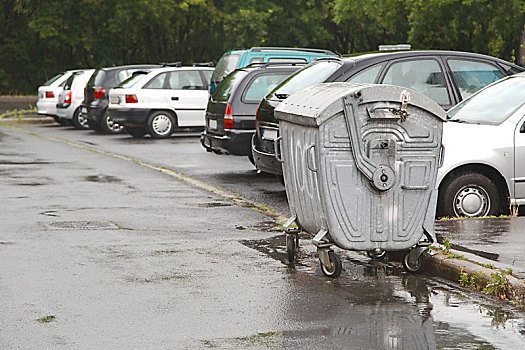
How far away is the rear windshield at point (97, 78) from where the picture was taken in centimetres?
2592

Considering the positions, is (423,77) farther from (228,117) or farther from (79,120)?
(79,120)

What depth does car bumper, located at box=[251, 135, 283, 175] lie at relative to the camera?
1171cm

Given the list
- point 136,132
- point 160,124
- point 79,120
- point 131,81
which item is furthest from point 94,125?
point 160,124

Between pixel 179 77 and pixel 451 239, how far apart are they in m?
16.1

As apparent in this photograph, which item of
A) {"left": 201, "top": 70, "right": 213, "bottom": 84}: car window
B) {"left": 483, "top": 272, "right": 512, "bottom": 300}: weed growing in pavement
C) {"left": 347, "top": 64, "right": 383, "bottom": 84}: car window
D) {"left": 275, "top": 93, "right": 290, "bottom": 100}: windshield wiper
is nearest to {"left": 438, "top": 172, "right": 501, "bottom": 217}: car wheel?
{"left": 347, "top": 64, "right": 383, "bottom": 84}: car window

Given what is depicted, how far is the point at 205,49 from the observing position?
5097cm

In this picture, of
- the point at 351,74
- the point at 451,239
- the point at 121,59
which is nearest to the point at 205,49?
the point at 121,59

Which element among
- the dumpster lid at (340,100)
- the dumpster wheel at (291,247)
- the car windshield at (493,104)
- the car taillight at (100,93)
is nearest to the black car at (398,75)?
the car windshield at (493,104)

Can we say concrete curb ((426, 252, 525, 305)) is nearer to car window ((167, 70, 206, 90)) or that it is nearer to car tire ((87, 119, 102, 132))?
car window ((167, 70, 206, 90))

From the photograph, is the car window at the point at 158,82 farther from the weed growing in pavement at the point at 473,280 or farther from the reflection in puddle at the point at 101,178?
the weed growing in pavement at the point at 473,280

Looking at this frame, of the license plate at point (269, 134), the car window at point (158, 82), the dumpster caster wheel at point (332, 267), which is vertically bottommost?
the dumpster caster wheel at point (332, 267)

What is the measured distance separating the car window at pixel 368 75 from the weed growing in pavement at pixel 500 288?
4.97 m

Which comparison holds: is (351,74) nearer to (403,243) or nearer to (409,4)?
(403,243)

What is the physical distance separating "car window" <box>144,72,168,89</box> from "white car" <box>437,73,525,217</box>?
14.2 m
